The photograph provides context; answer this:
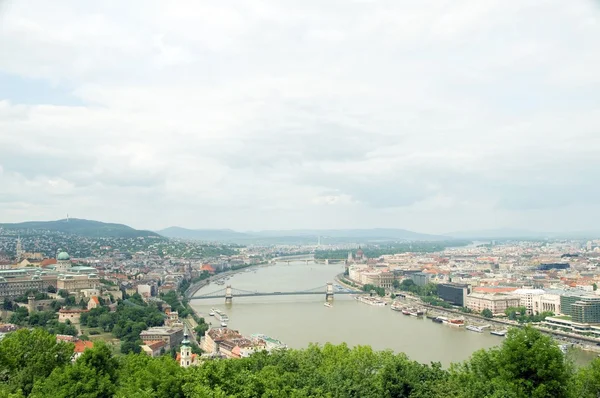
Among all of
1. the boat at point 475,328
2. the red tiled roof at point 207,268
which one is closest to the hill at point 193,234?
the red tiled roof at point 207,268

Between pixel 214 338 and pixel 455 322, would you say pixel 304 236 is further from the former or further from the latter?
pixel 214 338

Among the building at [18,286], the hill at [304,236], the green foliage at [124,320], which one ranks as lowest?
the green foliage at [124,320]

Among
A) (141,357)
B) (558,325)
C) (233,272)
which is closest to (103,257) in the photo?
(233,272)

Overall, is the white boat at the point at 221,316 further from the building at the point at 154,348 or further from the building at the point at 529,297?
the building at the point at 529,297

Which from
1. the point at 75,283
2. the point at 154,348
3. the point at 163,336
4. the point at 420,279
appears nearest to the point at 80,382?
the point at 154,348

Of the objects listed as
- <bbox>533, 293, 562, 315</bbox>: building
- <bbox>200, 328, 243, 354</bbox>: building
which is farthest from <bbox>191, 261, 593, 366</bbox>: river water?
<bbox>533, 293, 562, 315</bbox>: building

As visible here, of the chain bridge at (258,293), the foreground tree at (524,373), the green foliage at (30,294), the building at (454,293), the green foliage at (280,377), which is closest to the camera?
the green foliage at (280,377)

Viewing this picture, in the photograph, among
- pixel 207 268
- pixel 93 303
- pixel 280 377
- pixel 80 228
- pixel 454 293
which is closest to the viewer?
pixel 280 377
